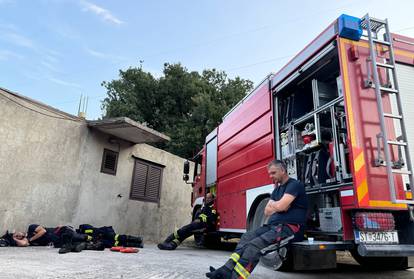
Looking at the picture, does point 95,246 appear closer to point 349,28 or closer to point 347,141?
point 347,141

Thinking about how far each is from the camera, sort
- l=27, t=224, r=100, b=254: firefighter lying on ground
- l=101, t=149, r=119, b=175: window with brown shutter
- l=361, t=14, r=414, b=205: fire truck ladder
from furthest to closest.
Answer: l=101, t=149, r=119, b=175: window with brown shutter → l=27, t=224, r=100, b=254: firefighter lying on ground → l=361, t=14, r=414, b=205: fire truck ladder

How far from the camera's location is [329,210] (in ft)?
11.0

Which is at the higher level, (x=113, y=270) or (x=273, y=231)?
(x=273, y=231)

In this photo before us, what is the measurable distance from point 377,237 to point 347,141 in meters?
0.97

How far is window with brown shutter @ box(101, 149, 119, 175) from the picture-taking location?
26.2 ft

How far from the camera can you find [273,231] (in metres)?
3.00

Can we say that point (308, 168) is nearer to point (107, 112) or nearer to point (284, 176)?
point (284, 176)

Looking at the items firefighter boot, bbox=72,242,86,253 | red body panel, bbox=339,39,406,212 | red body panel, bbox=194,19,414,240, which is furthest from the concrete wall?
red body panel, bbox=339,39,406,212

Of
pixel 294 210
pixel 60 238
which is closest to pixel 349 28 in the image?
pixel 294 210

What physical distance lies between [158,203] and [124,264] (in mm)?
5743

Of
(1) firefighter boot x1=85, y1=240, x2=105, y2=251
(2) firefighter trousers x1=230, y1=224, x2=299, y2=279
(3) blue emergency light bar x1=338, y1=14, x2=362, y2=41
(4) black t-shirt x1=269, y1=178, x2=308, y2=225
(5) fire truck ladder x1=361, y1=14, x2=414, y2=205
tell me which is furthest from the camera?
(1) firefighter boot x1=85, y1=240, x2=105, y2=251

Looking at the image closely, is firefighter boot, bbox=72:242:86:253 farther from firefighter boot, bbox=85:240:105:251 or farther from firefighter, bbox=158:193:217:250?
firefighter, bbox=158:193:217:250

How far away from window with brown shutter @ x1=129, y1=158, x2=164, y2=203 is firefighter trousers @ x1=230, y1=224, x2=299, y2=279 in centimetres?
624

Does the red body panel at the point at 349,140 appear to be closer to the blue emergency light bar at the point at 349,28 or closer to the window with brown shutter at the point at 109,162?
the blue emergency light bar at the point at 349,28
